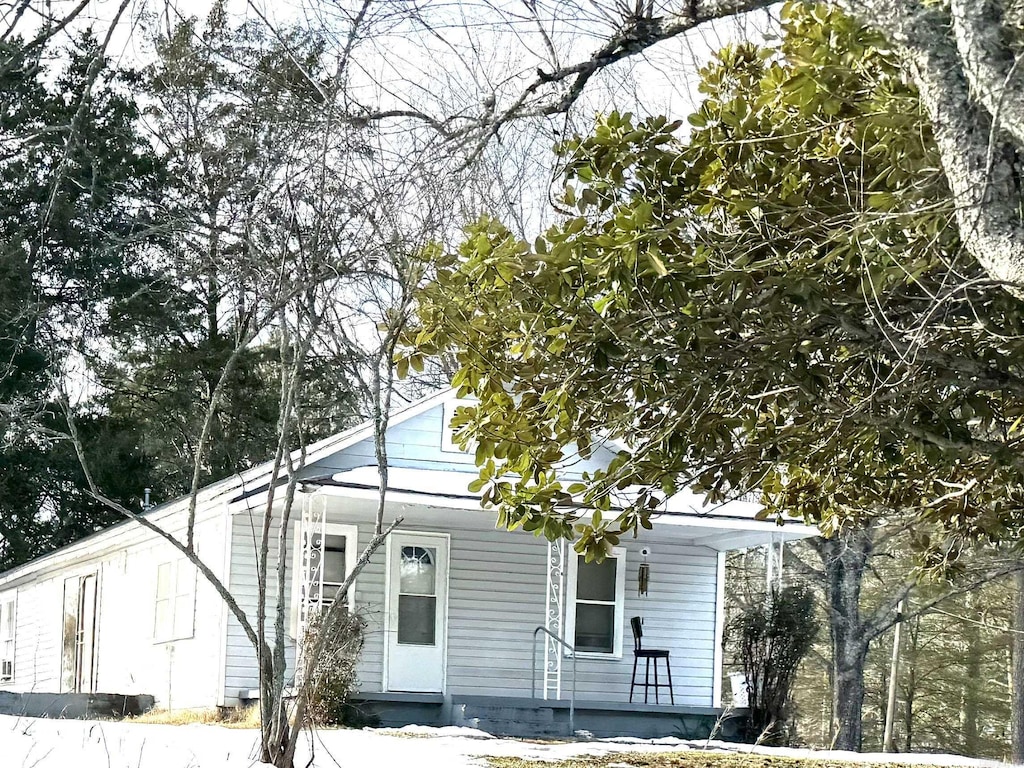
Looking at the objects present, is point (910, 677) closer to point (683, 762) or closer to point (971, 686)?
point (971, 686)

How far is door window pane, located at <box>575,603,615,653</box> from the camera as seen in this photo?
1798cm

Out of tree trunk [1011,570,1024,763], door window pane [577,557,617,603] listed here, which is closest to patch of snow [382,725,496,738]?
door window pane [577,557,617,603]

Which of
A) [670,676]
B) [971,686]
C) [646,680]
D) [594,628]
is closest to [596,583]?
[594,628]

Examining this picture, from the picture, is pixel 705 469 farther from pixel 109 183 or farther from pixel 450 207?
pixel 109 183

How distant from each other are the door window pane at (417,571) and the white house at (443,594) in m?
0.02

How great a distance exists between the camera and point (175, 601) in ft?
59.0

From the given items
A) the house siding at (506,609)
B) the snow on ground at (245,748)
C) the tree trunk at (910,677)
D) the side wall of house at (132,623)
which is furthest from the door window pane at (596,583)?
the tree trunk at (910,677)

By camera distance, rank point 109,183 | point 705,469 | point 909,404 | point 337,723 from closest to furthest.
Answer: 1. point 909,404
2. point 705,469
3. point 337,723
4. point 109,183

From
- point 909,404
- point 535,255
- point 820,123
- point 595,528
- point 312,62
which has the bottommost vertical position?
point 595,528

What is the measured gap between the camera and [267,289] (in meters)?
9.98

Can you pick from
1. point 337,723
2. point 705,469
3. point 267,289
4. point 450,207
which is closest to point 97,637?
point 337,723

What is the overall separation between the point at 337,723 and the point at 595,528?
382 inches

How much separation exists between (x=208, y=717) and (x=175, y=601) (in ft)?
9.70

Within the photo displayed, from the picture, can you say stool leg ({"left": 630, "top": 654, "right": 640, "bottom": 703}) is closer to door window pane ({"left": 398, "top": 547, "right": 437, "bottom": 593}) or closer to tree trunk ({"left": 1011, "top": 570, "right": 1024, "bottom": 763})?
door window pane ({"left": 398, "top": 547, "right": 437, "bottom": 593})
